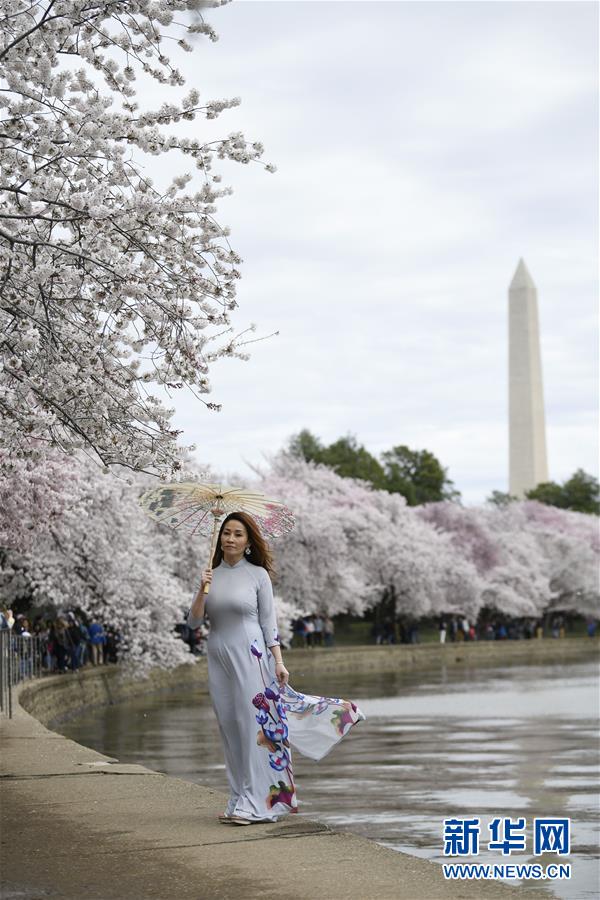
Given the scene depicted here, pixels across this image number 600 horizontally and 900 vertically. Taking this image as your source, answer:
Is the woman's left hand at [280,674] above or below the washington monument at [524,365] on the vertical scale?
below

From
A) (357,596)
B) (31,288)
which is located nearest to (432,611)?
(357,596)

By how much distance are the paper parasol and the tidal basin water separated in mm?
3823

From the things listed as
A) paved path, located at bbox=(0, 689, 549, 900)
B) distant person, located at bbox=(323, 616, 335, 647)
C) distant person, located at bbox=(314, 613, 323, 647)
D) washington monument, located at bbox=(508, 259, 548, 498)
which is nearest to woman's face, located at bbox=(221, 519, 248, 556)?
paved path, located at bbox=(0, 689, 549, 900)

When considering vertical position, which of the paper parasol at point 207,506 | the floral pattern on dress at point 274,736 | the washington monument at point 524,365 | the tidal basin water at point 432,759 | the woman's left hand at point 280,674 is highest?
the washington monument at point 524,365

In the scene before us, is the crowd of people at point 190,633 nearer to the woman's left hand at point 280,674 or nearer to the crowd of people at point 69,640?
the crowd of people at point 69,640

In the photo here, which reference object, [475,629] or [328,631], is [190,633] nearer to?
[328,631]

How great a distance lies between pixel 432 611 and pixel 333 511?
8.26m

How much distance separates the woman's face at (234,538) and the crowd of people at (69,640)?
21150 millimetres

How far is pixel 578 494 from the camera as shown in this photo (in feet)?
363

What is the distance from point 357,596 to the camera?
6481 centimetres

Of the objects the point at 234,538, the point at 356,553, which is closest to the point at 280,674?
the point at 234,538

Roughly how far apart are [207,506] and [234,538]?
2.41ft

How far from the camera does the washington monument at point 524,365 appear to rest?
277 ft

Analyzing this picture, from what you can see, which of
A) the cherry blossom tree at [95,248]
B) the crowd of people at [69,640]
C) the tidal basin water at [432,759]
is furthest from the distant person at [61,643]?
the cherry blossom tree at [95,248]
